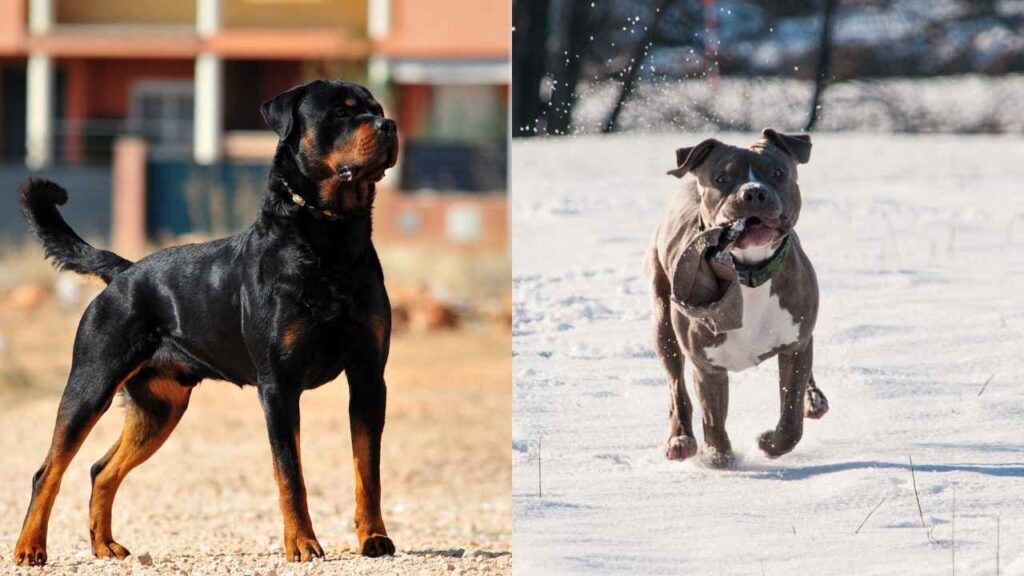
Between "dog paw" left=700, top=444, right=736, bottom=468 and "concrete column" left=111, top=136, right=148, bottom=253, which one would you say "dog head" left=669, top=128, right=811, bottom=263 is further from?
"concrete column" left=111, top=136, right=148, bottom=253

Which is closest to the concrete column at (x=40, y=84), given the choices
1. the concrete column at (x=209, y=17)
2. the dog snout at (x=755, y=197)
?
the concrete column at (x=209, y=17)

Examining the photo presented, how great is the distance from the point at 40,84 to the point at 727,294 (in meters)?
28.8

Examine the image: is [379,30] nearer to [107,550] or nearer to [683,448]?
[107,550]

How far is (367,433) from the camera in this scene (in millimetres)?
4820

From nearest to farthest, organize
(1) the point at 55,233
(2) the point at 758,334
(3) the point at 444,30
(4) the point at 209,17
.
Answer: (2) the point at 758,334
(1) the point at 55,233
(3) the point at 444,30
(4) the point at 209,17

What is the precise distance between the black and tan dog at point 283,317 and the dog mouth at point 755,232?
102 centimetres

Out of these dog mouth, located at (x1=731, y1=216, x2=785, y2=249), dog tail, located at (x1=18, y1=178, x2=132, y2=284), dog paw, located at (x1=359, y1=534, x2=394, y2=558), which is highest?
dog mouth, located at (x1=731, y1=216, x2=785, y2=249)

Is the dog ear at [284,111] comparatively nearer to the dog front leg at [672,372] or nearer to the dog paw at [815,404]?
the dog front leg at [672,372]

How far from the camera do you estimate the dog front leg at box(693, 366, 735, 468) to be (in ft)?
15.5

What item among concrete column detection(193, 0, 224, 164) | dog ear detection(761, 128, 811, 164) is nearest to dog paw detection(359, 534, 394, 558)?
dog ear detection(761, 128, 811, 164)

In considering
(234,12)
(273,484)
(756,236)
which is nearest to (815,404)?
(756,236)

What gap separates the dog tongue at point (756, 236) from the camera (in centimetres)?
444

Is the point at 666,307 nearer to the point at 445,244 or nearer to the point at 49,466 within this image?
the point at 49,466

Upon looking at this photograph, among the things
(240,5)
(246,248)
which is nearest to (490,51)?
(240,5)
